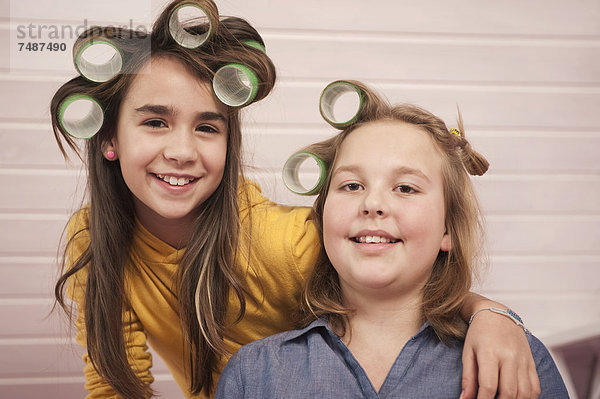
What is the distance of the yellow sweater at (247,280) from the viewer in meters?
1.62

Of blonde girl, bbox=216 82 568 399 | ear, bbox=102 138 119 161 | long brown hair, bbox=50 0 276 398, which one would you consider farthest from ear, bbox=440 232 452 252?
ear, bbox=102 138 119 161

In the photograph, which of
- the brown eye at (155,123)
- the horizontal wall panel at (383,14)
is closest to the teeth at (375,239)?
the brown eye at (155,123)

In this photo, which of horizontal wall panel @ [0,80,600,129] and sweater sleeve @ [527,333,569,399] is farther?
horizontal wall panel @ [0,80,600,129]

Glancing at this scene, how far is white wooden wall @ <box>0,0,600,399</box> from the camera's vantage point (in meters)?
2.34

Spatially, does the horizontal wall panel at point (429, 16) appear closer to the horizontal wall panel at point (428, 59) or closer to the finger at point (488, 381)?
the horizontal wall panel at point (428, 59)

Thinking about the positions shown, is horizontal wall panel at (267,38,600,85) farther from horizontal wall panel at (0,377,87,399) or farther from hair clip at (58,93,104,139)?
horizontal wall panel at (0,377,87,399)

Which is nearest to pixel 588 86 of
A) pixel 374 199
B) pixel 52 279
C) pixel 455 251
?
pixel 455 251

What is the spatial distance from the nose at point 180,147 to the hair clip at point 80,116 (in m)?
0.18

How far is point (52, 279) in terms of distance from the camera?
242 cm

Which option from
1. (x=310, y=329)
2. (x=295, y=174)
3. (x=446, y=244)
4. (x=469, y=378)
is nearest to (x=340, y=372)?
(x=310, y=329)

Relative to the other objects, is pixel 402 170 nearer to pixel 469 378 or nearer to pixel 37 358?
pixel 469 378

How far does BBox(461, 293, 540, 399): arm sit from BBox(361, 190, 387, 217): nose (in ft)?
0.93

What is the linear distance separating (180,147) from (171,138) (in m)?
0.03

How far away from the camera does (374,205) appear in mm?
1362
